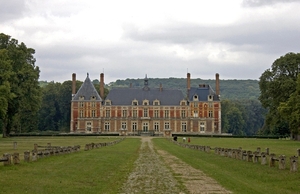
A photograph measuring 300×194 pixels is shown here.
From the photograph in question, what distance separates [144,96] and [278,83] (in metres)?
48.0

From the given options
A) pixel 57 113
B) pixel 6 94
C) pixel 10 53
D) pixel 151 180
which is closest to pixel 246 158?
pixel 151 180

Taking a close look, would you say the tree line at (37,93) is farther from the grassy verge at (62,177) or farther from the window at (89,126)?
the grassy verge at (62,177)

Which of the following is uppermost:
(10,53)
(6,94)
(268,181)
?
(10,53)

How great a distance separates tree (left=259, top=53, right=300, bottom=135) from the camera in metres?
64.8

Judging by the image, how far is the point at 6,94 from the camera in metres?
53.8

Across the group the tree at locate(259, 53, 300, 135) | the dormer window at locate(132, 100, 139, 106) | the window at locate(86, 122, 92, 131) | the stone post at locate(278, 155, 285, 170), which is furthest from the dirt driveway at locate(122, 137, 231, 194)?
the dormer window at locate(132, 100, 139, 106)

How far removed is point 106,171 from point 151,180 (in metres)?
3.92

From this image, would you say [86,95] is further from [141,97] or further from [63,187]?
[63,187]

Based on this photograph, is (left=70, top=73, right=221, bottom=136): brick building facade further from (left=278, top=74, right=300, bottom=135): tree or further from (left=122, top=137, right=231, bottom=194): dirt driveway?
(left=122, top=137, right=231, bottom=194): dirt driveway

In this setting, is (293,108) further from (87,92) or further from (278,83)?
(87,92)

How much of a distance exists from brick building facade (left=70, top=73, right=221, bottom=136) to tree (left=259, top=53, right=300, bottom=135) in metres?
36.0

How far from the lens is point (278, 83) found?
217 feet

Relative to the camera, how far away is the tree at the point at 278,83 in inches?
2552

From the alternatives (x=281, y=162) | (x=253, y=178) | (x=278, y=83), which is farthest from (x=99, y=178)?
(x=278, y=83)
